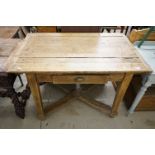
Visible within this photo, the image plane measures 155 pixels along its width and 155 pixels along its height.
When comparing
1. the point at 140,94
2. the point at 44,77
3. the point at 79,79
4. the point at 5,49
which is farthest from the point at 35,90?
the point at 140,94

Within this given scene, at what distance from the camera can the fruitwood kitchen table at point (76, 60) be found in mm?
1014

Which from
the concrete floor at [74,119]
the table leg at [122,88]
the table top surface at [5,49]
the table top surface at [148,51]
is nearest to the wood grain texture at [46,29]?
the table top surface at [5,49]

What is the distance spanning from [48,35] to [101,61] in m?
0.62

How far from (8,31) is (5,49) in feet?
1.63

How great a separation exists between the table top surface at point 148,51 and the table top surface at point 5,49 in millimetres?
1217

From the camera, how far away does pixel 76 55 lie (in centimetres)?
114

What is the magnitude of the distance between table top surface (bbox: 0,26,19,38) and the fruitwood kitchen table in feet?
1.33

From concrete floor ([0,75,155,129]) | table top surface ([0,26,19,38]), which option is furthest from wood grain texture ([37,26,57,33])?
concrete floor ([0,75,155,129])

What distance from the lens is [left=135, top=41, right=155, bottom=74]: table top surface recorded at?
4.29ft

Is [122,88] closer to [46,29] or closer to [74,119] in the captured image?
[74,119]

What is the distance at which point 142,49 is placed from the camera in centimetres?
146

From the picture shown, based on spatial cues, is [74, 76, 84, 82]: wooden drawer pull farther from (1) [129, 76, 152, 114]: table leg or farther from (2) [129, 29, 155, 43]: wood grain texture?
(2) [129, 29, 155, 43]: wood grain texture

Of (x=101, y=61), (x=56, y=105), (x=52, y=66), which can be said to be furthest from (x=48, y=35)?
(x=56, y=105)
